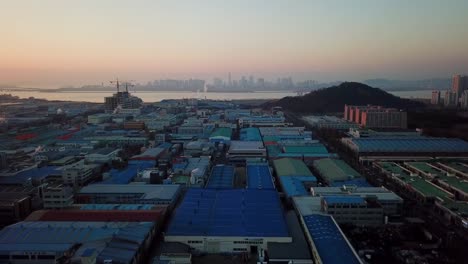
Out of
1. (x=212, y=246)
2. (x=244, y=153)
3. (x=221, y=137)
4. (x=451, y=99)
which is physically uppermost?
(x=451, y=99)

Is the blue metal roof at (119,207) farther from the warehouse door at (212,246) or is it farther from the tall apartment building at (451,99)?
the tall apartment building at (451,99)

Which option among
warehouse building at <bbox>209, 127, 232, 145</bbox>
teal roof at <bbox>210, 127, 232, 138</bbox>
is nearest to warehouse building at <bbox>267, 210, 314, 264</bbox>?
warehouse building at <bbox>209, 127, 232, 145</bbox>

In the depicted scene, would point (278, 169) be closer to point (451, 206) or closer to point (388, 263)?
point (451, 206)

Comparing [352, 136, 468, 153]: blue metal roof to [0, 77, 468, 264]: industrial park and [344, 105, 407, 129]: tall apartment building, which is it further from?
[344, 105, 407, 129]: tall apartment building

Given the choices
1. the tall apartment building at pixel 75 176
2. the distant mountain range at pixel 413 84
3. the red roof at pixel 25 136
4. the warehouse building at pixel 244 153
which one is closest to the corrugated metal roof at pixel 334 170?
the warehouse building at pixel 244 153

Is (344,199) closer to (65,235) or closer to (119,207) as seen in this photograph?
(119,207)

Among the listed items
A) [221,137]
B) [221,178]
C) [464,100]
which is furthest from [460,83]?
[221,178]

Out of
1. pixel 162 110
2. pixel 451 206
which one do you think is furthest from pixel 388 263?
pixel 162 110

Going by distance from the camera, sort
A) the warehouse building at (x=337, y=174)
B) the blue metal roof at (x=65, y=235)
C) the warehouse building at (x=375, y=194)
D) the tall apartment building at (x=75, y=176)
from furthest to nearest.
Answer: the tall apartment building at (x=75, y=176) < the warehouse building at (x=337, y=174) < the warehouse building at (x=375, y=194) < the blue metal roof at (x=65, y=235)
